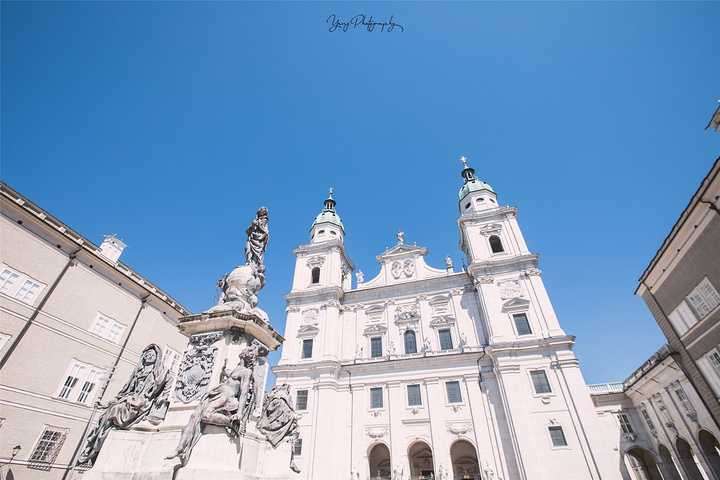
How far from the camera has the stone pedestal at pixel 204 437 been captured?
16.4 feet

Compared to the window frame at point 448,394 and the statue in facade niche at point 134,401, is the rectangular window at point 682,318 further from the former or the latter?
the statue in facade niche at point 134,401

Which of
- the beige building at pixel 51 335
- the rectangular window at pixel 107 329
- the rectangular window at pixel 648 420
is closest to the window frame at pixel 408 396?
the rectangular window at pixel 648 420

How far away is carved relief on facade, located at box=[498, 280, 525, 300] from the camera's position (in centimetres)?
2731

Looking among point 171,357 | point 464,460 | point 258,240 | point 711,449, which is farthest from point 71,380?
point 711,449

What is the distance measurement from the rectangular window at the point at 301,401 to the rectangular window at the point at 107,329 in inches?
512

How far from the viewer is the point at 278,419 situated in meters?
6.57

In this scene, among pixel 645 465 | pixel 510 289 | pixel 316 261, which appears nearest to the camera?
pixel 645 465

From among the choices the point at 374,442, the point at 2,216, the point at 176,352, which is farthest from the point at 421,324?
the point at 2,216

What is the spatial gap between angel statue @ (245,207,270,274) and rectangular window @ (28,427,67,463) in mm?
17169

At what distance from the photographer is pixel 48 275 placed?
1767 centimetres

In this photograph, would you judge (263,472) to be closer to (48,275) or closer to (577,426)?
(48,275)

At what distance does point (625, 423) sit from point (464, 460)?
1226 centimetres

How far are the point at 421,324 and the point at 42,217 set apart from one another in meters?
26.0

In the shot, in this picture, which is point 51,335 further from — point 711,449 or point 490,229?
point 711,449
